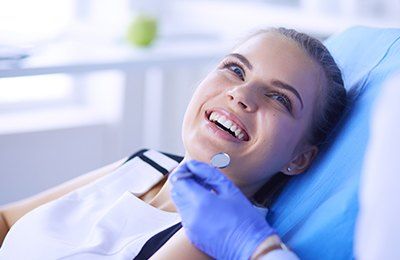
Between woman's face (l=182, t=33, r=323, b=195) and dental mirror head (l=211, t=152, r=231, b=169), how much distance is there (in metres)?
0.01

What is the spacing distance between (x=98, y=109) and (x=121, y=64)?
1.59 ft

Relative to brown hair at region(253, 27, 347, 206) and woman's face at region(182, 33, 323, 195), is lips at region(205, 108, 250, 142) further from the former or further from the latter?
brown hair at region(253, 27, 347, 206)

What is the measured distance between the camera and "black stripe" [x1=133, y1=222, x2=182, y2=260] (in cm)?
125

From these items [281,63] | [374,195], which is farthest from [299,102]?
[374,195]

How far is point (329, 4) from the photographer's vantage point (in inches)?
100

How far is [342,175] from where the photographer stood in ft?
4.10

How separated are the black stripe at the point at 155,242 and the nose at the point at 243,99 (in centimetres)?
26

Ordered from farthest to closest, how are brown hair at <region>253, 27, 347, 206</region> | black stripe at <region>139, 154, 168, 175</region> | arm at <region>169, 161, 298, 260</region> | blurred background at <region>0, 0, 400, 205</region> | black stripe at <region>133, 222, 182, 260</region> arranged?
blurred background at <region>0, 0, 400, 205</region> < black stripe at <region>139, 154, 168, 175</region> < brown hair at <region>253, 27, 347, 206</region> < black stripe at <region>133, 222, 182, 260</region> < arm at <region>169, 161, 298, 260</region>

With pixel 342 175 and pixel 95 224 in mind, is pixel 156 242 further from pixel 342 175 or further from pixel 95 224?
pixel 342 175

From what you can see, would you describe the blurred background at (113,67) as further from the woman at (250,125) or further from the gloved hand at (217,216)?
the gloved hand at (217,216)

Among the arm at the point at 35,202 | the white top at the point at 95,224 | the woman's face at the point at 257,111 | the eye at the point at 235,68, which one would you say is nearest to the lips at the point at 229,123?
the woman's face at the point at 257,111

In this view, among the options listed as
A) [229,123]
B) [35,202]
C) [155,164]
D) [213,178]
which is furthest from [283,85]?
[35,202]

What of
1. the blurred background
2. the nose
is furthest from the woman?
the blurred background

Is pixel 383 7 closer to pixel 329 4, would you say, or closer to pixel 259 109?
pixel 329 4
